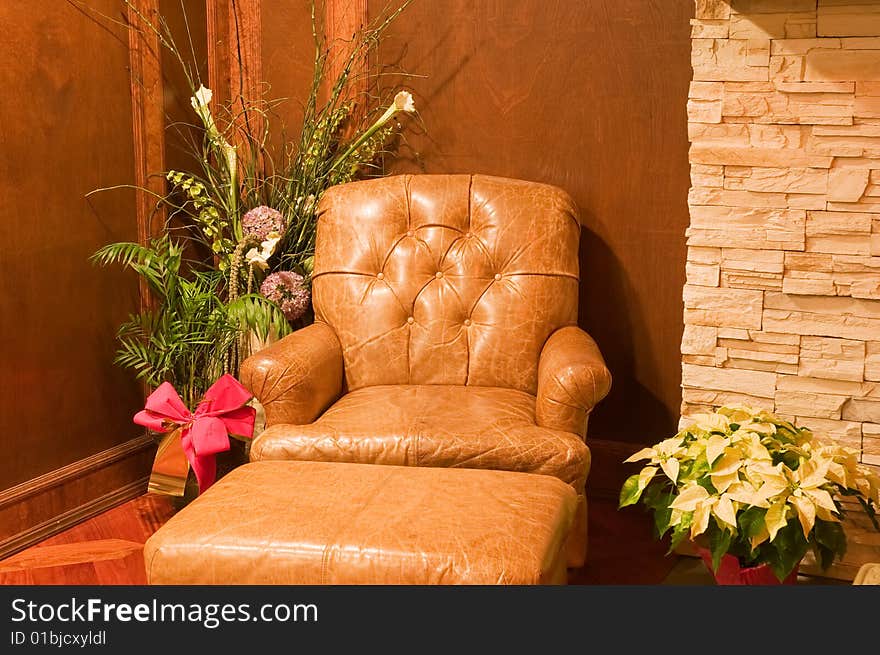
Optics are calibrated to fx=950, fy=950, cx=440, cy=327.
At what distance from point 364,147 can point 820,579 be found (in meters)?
1.88

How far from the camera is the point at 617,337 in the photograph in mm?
3025

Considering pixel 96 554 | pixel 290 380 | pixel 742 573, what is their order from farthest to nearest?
pixel 96 554 → pixel 290 380 → pixel 742 573

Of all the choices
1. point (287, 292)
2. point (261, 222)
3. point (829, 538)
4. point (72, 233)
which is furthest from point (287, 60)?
point (829, 538)

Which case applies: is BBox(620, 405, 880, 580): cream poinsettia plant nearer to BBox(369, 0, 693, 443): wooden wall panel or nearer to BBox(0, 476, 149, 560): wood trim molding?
BBox(369, 0, 693, 443): wooden wall panel

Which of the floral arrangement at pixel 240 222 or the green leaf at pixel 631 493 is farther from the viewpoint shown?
the floral arrangement at pixel 240 222

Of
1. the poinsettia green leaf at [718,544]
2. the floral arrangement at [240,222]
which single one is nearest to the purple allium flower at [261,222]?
the floral arrangement at [240,222]

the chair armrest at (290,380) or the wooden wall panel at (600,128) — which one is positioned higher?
the wooden wall panel at (600,128)

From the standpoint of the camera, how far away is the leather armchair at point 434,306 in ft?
8.04

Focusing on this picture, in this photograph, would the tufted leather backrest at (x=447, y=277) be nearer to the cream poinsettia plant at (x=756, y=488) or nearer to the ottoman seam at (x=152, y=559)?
the cream poinsettia plant at (x=756, y=488)

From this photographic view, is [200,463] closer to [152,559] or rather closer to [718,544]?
[152,559]

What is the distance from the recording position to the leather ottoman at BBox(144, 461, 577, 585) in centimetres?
166

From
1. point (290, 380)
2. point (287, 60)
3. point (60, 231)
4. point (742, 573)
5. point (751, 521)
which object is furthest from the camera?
point (287, 60)

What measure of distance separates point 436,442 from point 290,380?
42 centimetres

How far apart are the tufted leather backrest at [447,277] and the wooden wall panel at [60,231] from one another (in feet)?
2.30
